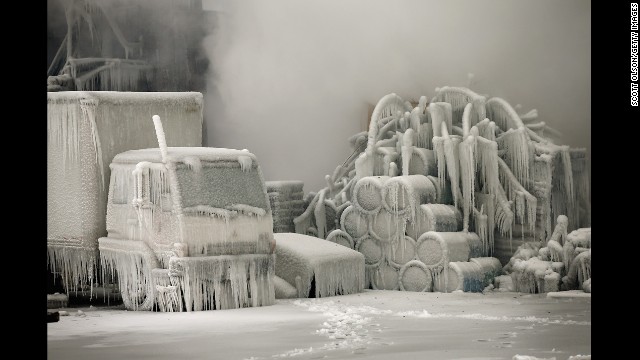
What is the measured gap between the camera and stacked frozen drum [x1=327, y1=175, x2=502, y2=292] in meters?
19.4

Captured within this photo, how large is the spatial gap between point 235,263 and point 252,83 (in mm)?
10456

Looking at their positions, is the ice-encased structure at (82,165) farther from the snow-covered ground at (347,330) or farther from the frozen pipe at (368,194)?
the frozen pipe at (368,194)

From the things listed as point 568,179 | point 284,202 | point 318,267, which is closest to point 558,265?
point 568,179

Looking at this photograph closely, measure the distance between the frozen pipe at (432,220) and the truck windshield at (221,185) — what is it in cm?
323

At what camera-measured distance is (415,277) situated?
19.6m

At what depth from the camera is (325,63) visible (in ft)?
86.4

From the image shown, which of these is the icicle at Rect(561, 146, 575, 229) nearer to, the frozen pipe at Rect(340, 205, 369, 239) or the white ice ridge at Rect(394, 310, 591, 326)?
the frozen pipe at Rect(340, 205, 369, 239)

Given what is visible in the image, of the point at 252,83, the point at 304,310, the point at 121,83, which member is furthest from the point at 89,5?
the point at 304,310

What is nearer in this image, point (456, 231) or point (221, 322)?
point (221, 322)

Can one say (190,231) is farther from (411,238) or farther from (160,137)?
(411,238)

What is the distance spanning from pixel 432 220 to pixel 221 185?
4.02 metres

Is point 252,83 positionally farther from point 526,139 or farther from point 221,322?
point 221,322

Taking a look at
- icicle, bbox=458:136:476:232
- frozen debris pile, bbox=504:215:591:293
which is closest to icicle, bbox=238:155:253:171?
icicle, bbox=458:136:476:232

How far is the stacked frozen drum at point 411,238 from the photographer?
19.4 m
